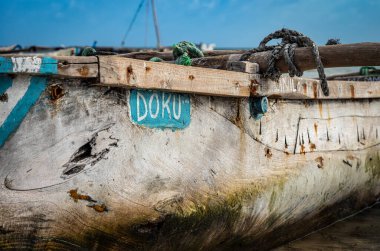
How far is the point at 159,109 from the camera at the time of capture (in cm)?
219

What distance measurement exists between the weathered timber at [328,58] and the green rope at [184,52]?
0.11m

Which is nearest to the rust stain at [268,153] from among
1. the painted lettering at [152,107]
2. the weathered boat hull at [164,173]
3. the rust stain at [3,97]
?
the weathered boat hull at [164,173]

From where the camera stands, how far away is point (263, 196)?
2.86 meters

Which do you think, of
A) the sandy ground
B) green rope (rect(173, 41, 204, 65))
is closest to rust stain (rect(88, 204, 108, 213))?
green rope (rect(173, 41, 204, 65))

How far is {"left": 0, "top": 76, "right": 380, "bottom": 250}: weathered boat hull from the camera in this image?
6.07 ft

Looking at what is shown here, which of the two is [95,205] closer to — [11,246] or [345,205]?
[11,246]

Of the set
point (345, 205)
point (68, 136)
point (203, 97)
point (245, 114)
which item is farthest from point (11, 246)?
point (345, 205)

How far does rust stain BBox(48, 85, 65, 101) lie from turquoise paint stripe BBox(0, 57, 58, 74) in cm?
8

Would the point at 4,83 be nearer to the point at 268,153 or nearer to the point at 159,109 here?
the point at 159,109

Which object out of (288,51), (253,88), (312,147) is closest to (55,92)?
(253,88)

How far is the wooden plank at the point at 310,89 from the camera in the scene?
2.74 m

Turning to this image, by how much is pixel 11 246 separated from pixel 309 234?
8.02 feet

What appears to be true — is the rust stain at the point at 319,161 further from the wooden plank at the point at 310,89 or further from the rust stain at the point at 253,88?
the rust stain at the point at 253,88

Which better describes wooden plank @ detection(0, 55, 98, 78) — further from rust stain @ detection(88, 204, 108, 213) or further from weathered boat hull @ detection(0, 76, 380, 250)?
rust stain @ detection(88, 204, 108, 213)
